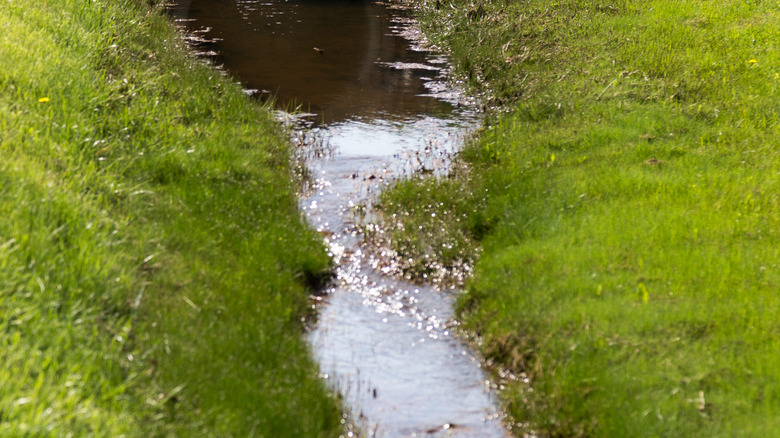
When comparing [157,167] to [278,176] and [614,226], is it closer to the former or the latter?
[278,176]

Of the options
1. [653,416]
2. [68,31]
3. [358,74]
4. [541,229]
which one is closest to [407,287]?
[541,229]

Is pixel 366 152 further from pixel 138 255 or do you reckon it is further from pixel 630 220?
pixel 138 255

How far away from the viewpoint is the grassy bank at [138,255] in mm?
4461

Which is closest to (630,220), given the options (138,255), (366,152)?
(366,152)

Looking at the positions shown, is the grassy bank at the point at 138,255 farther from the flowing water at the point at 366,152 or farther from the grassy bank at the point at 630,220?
the grassy bank at the point at 630,220

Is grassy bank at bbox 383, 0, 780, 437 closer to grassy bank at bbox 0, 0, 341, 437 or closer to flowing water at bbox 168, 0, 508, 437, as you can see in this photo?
flowing water at bbox 168, 0, 508, 437

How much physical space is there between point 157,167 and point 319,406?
10.2 feet

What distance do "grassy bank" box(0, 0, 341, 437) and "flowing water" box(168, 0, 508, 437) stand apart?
341mm

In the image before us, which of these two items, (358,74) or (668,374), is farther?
(358,74)

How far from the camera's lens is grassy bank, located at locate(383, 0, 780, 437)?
5367 millimetres

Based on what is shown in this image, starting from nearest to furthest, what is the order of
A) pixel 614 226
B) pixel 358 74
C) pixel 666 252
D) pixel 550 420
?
1. pixel 550 420
2. pixel 666 252
3. pixel 614 226
4. pixel 358 74

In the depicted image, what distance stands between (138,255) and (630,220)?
3743 mm

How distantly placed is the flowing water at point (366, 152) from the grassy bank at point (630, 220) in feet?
1.14

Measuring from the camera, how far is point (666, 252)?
6.61m
